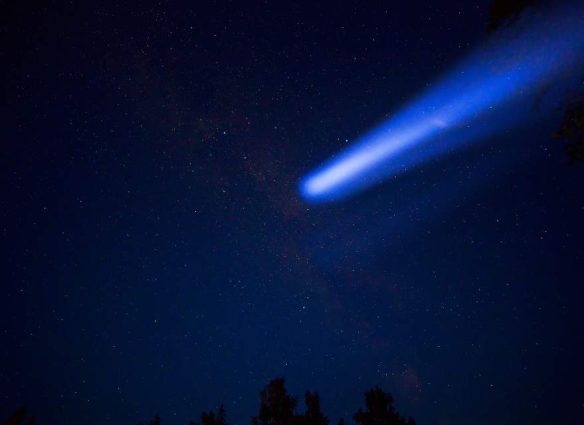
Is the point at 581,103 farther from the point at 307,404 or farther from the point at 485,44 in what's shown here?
the point at 307,404

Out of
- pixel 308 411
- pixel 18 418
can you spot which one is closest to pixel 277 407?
pixel 308 411

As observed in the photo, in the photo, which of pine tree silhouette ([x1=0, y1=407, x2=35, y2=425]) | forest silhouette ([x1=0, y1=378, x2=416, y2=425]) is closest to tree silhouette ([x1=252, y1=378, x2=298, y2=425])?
forest silhouette ([x1=0, y1=378, x2=416, y2=425])

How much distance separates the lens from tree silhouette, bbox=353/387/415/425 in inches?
534

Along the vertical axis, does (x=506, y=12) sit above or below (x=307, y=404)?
above

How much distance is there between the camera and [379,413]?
539 inches

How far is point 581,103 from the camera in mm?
3688

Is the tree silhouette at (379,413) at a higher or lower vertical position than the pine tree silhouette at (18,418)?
lower

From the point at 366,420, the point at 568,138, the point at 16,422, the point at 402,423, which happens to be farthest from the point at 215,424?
the point at 568,138

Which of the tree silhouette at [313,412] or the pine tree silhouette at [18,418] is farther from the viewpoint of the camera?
the pine tree silhouette at [18,418]

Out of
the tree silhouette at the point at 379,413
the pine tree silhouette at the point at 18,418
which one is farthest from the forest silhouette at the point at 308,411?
the pine tree silhouette at the point at 18,418

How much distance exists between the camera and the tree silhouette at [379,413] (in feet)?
44.5

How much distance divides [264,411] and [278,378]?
4.40ft

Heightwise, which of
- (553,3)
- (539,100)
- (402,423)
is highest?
(553,3)

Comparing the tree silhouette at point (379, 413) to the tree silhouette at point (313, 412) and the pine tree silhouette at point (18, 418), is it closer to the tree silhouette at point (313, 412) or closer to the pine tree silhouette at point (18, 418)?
the tree silhouette at point (313, 412)
